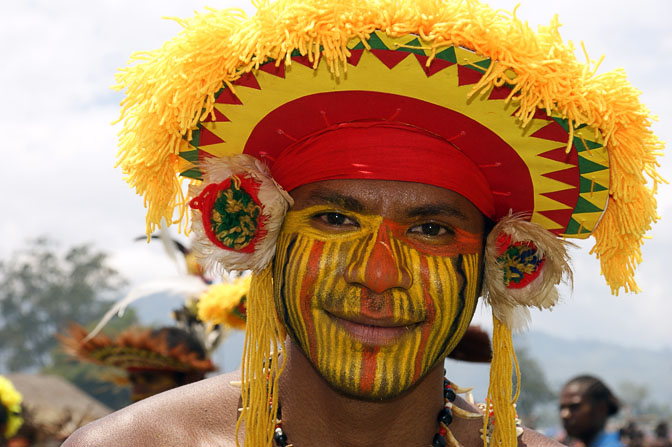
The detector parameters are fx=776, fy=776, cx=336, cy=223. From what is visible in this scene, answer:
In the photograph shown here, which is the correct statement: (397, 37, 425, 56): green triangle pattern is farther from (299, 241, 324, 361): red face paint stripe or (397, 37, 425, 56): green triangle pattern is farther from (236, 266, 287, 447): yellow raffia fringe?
(236, 266, 287, 447): yellow raffia fringe

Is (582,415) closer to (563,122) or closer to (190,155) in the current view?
(563,122)

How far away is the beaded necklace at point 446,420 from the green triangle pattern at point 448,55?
144cm

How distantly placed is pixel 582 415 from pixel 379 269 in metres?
5.43

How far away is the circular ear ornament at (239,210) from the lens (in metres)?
2.83

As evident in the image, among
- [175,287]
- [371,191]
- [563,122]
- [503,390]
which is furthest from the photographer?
[175,287]

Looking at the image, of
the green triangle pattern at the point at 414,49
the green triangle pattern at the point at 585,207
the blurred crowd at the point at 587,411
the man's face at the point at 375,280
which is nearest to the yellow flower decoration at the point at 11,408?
the blurred crowd at the point at 587,411

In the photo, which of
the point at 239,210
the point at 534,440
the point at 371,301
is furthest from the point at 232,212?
the point at 534,440

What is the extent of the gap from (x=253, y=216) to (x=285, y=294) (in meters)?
0.32

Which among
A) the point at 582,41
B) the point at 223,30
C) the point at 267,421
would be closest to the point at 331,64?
the point at 223,30

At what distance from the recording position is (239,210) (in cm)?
285

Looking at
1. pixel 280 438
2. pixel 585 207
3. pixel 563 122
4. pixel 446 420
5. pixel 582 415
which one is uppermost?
Result: pixel 563 122

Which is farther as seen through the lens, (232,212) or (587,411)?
(587,411)

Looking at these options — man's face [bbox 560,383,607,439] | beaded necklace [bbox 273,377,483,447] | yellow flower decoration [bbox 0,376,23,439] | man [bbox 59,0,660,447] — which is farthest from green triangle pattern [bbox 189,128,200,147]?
man's face [bbox 560,383,607,439]

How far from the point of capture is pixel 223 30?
2.43 metres
